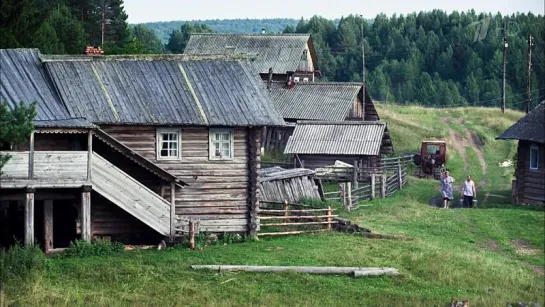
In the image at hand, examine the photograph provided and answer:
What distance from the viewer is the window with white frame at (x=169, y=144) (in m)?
34.0

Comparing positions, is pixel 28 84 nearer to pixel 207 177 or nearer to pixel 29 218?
pixel 29 218

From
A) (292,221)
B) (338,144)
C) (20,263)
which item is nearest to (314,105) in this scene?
(338,144)

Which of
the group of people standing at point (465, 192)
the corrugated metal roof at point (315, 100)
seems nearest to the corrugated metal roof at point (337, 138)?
the group of people standing at point (465, 192)

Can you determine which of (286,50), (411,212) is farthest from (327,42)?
(411,212)

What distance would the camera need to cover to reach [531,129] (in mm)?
47844

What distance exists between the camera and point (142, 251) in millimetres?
32438

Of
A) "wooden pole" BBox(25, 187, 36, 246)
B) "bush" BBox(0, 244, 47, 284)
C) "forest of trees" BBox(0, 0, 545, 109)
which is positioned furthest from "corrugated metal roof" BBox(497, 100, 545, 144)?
"forest of trees" BBox(0, 0, 545, 109)

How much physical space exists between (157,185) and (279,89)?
33.5 meters

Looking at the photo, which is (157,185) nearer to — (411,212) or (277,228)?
(277,228)

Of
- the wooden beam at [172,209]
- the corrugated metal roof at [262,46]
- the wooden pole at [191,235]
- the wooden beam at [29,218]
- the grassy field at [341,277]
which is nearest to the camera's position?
the grassy field at [341,277]

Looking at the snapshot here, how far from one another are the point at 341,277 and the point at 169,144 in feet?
22.7

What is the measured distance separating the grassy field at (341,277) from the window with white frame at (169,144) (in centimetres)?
293

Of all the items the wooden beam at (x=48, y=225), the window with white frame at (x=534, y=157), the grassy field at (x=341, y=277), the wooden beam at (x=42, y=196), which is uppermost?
the window with white frame at (x=534, y=157)

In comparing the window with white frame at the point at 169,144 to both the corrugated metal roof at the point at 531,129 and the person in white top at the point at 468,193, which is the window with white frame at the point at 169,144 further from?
the corrugated metal roof at the point at 531,129
